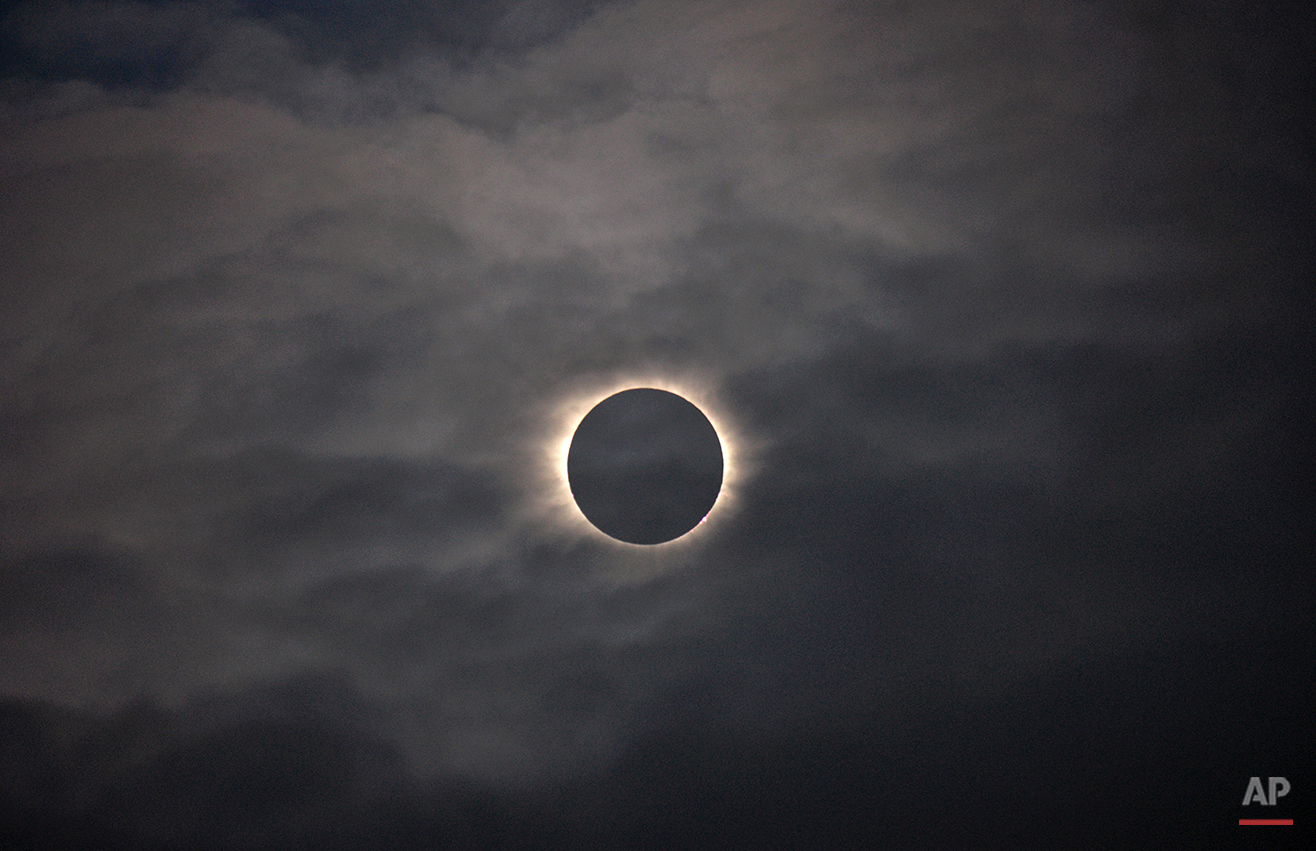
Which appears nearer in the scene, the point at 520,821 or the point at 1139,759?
the point at 1139,759

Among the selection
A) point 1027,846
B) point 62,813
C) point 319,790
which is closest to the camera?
point 62,813

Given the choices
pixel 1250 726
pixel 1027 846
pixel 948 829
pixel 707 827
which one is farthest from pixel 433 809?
pixel 1250 726

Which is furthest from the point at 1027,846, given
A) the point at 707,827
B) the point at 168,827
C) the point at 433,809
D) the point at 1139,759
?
the point at 168,827

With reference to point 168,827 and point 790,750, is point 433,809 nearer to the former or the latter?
point 168,827

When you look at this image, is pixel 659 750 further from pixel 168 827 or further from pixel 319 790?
pixel 168 827

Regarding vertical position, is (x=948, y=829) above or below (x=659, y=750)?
below

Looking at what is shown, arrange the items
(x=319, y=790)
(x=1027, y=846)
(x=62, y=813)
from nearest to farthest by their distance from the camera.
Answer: (x=62, y=813)
(x=319, y=790)
(x=1027, y=846)
